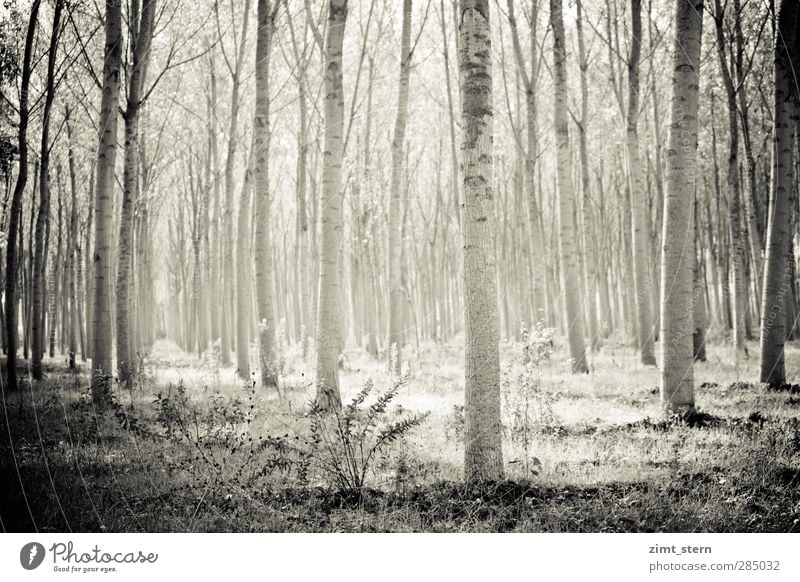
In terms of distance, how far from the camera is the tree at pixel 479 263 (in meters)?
3.35

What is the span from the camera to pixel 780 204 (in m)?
6.41

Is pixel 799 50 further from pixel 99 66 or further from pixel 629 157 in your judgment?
pixel 99 66

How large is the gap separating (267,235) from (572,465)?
5298 mm

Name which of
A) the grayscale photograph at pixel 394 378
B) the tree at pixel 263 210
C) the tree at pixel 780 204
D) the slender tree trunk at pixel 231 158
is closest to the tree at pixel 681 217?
the grayscale photograph at pixel 394 378

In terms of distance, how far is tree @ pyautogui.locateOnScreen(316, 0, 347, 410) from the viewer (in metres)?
5.80

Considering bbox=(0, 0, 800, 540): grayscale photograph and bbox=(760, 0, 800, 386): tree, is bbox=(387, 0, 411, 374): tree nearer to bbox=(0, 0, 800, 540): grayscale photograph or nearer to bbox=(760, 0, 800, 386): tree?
bbox=(0, 0, 800, 540): grayscale photograph

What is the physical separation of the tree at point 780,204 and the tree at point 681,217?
1.90m

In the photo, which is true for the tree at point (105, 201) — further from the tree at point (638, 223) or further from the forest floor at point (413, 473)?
the tree at point (638, 223)

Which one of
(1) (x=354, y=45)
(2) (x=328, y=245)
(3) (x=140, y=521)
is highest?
(1) (x=354, y=45)

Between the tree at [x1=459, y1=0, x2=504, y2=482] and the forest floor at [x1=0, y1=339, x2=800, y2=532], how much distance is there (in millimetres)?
300

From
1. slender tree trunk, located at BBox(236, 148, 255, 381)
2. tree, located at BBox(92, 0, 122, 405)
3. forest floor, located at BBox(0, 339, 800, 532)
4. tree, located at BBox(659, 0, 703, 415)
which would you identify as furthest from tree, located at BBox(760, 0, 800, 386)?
tree, located at BBox(92, 0, 122, 405)

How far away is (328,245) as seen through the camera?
19.1 feet

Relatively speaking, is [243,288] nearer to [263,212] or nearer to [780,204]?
[263,212]
